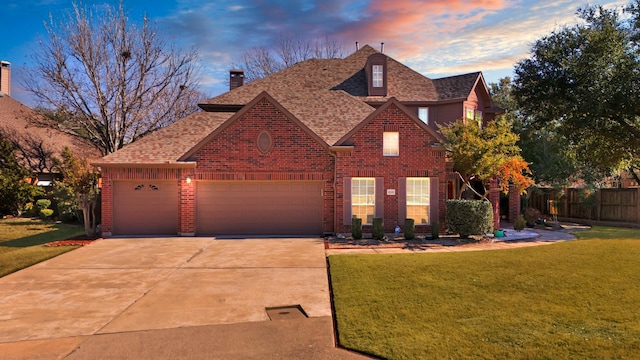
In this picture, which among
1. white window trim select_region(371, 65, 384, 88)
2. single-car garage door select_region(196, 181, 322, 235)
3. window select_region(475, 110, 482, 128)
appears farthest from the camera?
white window trim select_region(371, 65, 384, 88)

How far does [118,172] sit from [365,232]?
1027 cm

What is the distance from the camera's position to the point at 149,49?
89.3 ft

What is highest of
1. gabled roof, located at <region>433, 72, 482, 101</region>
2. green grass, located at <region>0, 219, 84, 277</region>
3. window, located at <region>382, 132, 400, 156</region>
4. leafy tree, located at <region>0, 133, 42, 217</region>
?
gabled roof, located at <region>433, 72, 482, 101</region>

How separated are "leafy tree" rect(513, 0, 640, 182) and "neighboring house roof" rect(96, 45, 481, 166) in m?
3.63

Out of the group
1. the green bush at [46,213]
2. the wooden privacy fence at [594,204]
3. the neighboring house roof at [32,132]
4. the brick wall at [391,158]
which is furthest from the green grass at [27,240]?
the wooden privacy fence at [594,204]

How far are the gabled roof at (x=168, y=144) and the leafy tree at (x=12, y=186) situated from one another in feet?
31.3

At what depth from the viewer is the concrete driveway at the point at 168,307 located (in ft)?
18.2

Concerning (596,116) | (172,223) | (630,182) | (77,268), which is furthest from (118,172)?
(630,182)

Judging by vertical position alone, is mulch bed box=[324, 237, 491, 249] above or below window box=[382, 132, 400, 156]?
below

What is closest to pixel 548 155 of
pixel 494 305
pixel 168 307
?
pixel 494 305

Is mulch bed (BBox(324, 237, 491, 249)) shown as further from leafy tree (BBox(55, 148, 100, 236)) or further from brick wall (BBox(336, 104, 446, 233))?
leafy tree (BBox(55, 148, 100, 236))

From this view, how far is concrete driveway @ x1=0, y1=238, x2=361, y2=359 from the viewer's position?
218 inches

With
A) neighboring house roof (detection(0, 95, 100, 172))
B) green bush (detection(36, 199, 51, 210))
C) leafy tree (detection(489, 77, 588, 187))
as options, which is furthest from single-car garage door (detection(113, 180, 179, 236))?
leafy tree (detection(489, 77, 588, 187))

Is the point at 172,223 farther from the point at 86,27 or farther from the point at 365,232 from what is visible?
the point at 86,27
